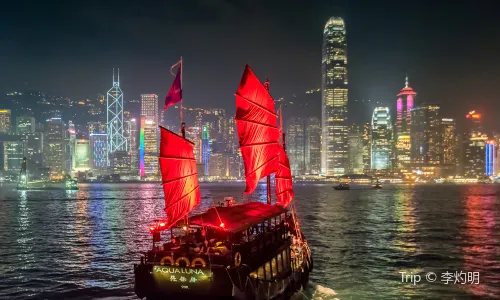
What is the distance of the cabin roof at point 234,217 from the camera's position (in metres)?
21.4

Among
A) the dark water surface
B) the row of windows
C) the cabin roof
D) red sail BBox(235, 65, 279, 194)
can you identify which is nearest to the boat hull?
the row of windows

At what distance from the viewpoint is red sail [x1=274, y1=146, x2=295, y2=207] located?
38188 millimetres

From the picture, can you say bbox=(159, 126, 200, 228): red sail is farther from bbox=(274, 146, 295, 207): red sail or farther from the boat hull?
bbox=(274, 146, 295, 207): red sail

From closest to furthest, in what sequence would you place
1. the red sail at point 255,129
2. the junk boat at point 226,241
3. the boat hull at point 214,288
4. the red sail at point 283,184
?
the boat hull at point 214,288
the junk boat at point 226,241
the red sail at point 255,129
the red sail at point 283,184

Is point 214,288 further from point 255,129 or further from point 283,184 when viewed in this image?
point 283,184

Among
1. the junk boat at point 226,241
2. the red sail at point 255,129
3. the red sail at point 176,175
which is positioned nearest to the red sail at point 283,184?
the red sail at point 255,129

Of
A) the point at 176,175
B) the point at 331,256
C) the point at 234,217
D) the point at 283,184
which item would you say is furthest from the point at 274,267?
the point at 331,256

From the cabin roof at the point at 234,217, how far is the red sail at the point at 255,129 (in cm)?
657

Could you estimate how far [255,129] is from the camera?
33844mm

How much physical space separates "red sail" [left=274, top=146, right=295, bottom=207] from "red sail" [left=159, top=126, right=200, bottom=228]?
13109 millimetres

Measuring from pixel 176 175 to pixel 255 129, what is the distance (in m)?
10.3

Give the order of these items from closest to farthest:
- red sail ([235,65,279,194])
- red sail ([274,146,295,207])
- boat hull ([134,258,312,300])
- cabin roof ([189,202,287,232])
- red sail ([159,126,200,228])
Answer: boat hull ([134,258,312,300])
cabin roof ([189,202,287,232])
red sail ([159,126,200,228])
red sail ([235,65,279,194])
red sail ([274,146,295,207])

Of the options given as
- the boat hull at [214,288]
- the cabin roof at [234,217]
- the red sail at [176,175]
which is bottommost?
the boat hull at [214,288]

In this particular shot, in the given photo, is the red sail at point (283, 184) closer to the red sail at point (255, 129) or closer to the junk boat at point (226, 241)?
the red sail at point (255, 129)
